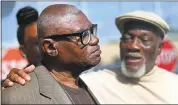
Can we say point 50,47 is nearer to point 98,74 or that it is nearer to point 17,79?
→ point 17,79

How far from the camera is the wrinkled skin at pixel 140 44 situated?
2.90ft

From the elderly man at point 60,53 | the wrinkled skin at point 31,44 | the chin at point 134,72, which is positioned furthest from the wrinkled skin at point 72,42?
the wrinkled skin at point 31,44

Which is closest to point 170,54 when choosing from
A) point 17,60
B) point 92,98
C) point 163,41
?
point 163,41

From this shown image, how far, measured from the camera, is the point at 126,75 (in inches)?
34.2

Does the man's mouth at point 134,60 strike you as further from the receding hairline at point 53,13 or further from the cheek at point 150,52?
the receding hairline at point 53,13

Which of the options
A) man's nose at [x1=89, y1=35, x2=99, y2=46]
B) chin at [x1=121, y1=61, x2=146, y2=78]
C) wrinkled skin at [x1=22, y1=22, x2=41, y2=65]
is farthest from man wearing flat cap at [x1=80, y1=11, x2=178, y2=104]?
wrinkled skin at [x1=22, y1=22, x2=41, y2=65]

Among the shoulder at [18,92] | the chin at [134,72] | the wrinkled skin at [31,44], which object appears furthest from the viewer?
the wrinkled skin at [31,44]

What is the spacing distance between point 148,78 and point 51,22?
0.78 ft

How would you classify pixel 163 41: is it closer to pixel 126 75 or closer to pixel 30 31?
pixel 126 75

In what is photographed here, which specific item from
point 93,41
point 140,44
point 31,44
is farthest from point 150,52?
point 31,44

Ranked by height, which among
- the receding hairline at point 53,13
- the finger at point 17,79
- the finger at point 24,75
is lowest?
the finger at point 17,79

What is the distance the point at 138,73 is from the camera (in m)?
0.86

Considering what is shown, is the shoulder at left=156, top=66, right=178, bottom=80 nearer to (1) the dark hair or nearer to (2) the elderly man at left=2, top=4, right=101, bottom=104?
(2) the elderly man at left=2, top=4, right=101, bottom=104

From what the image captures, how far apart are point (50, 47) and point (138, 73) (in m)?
0.19
